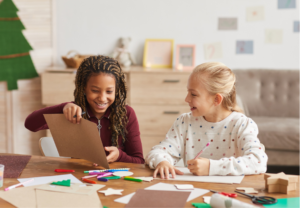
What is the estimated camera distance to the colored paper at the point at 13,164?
107 centimetres

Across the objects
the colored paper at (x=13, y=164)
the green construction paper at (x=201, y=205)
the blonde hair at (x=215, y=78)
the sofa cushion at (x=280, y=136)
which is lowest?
the sofa cushion at (x=280, y=136)

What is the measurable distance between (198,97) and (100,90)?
16.4 inches

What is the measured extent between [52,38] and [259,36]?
2075mm

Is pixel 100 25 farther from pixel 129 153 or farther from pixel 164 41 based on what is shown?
pixel 129 153

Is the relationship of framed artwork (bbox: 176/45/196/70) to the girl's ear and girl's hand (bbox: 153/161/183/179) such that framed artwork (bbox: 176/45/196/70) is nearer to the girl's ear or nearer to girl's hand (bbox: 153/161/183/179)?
→ the girl's ear

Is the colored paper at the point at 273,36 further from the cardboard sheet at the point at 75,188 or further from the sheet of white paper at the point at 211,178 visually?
the cardboard sheet at the point at 75,188

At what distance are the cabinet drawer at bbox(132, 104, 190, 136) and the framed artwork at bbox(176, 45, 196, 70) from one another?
0.52m

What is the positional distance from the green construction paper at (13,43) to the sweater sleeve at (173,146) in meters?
2.31

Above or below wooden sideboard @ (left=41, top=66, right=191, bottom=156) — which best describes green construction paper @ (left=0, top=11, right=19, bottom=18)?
above

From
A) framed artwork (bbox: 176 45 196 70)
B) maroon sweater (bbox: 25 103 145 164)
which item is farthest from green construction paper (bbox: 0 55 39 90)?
maroon sweater (bbox: 25 103 145 164)

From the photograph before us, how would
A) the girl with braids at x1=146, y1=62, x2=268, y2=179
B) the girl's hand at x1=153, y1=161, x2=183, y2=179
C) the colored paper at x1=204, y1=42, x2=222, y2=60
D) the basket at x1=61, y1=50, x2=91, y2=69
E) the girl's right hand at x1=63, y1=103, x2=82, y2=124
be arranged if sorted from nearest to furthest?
the girl's hand at x1=153, y1=161, x2=183, y2=179, the girl's right hand at x1=63, y1=103, x2=82, y2=124, the girl with braids at x1=146, y1=62, x2=268, y2=179, the basket at x1=61, y1=50, x2=91, y2=69, the colored paper at x1=204, y1=42, x2=222, y2=60

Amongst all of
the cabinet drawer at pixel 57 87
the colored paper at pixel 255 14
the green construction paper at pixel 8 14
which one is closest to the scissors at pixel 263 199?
the cabinet drawer at pixel 57 87

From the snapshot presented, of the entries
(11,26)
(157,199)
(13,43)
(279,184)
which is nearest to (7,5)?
(11,26)

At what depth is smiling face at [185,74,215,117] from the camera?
1.32 meters
